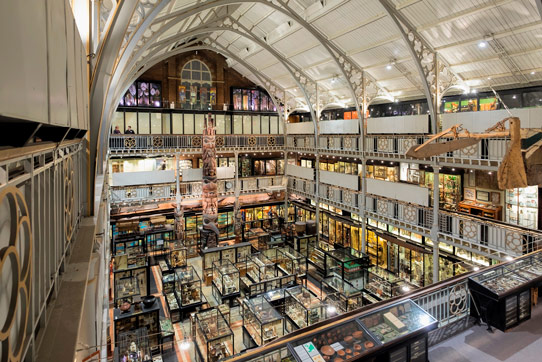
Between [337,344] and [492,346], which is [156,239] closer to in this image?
[337,344]

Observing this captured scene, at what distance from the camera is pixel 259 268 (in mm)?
14555

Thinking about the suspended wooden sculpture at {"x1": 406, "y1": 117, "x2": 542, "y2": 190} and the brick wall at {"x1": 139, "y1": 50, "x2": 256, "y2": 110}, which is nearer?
the suspended wooden sculpture at {"x1": 406, "y1": 117, "x2": 542, "y2": 190}

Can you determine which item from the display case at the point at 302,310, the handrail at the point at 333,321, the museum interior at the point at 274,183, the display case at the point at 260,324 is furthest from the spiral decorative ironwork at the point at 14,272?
the display case at the point at 302,310

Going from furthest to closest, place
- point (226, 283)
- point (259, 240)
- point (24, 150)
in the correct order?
point (259, 240) < point (226, 283) < point (24, 150)

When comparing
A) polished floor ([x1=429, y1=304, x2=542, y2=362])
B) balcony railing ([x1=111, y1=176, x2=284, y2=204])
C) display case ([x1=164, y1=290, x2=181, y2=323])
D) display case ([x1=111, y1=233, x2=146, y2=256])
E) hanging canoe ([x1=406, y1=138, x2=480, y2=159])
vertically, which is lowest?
display case ([x1=164, y1=290, x2=181, y2=323])

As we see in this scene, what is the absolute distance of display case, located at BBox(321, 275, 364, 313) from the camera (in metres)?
11.7

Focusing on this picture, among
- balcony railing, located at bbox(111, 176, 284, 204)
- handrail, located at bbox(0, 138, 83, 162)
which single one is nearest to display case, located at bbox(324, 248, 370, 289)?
balcony railing, located at bbox(111, 176, 284, 204)

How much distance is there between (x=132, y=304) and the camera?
11.4m

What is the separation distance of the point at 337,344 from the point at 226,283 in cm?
980

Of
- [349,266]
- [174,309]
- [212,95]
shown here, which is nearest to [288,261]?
[349,266]

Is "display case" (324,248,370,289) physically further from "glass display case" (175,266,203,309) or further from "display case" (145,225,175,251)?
"display case" (145,225,175,251)

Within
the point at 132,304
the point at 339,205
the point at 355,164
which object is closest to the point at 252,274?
the point at 132,304

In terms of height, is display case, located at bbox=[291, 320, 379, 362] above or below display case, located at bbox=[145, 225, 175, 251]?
above

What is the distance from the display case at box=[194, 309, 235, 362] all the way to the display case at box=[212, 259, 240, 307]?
212cm
